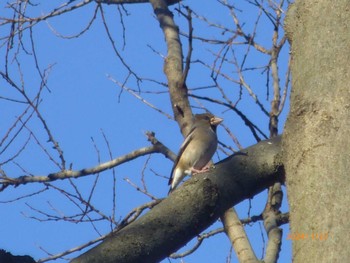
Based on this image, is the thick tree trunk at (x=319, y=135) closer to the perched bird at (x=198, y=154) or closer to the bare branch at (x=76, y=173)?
the bare branch at (x=76, y=173)

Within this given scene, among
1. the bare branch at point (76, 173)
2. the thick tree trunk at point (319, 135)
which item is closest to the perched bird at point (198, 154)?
the bare branch at point (76, 173)

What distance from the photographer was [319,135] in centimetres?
174

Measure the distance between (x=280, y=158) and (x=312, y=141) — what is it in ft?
1.66

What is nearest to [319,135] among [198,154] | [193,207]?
[193,207]

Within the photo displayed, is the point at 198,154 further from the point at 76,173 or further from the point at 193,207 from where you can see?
the point at 193,207

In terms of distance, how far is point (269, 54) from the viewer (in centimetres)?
442

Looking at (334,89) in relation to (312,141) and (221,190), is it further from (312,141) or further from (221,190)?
(221,190)

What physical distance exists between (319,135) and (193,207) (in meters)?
0.44

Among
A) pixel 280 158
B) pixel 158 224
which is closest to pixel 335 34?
pixel 280 158

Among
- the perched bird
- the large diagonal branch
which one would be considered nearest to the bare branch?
the large diagonal branch

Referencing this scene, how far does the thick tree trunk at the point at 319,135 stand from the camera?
155 cm

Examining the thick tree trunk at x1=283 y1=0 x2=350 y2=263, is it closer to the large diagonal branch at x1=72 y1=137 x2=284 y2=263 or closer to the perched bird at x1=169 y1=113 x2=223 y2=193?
the large diagonal branch at x1=72 y1=137 x2=284 y2=263

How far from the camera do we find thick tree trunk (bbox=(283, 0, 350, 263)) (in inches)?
61.1

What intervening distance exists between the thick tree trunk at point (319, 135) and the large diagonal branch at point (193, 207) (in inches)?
10.8
